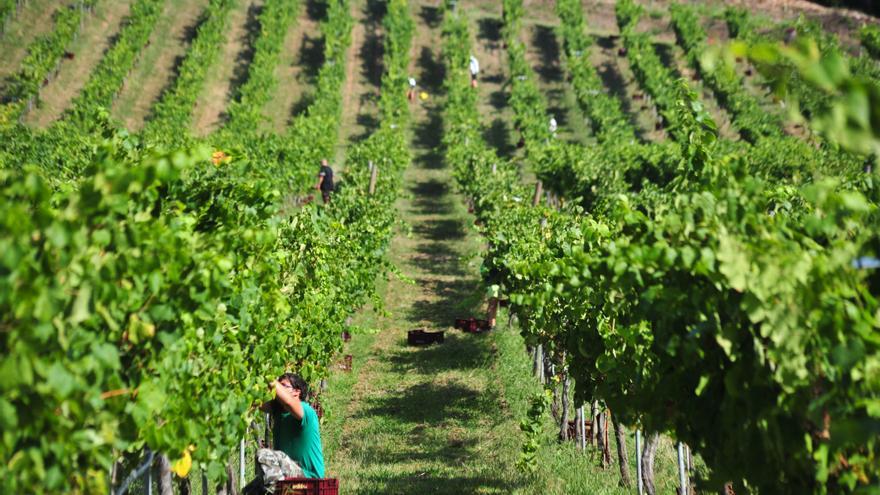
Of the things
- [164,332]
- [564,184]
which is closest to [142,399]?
[164,332]

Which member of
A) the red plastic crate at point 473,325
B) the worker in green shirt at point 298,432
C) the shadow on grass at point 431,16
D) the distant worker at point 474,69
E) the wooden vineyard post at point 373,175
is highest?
the shadow on grass at point 431,16

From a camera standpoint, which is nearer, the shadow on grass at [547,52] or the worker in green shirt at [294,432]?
the worker in green shirt at [294,432]

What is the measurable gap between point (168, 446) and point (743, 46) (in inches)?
129

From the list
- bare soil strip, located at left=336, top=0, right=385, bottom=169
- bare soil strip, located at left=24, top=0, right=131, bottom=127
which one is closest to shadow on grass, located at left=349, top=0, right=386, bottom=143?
bare soil strip, located at left=336, top=0, right=385, bottom=169

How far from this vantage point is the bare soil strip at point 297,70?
38594 mm

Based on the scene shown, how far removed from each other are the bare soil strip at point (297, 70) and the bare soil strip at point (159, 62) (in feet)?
14.5

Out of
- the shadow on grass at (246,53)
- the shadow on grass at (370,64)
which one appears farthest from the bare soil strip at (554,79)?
the shadow on grass at (246,53)

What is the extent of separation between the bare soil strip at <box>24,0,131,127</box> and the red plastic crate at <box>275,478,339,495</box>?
32330mm

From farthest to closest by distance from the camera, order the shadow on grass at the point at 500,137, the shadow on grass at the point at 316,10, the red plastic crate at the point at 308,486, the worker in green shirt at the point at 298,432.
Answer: the shadow on grass at the point at 316,10
the shadow on grass at the point at 500,137
the worker in green shirt at the point at 298,432
the red plastic crate at the point at 308,486

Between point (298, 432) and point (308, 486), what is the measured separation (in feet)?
2.03

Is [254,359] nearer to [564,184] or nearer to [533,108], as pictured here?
[564,184]

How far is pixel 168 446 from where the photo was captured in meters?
4.52

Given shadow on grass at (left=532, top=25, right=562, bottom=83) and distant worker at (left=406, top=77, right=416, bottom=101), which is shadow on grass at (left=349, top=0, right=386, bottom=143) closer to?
distant worker at (left=406, top=77, right=416, bottom=101)

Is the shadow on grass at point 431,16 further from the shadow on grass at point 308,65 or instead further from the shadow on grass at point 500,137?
the shadow on grass at point 500,137
